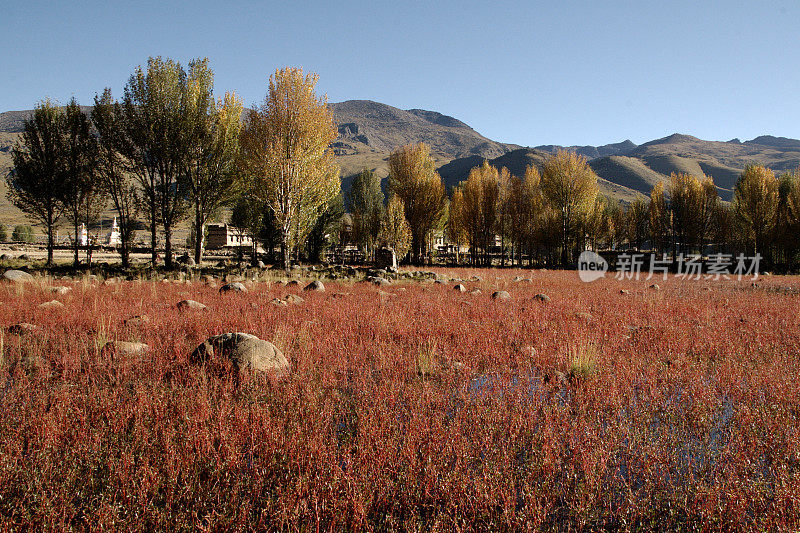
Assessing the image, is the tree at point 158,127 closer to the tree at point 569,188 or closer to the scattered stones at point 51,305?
the scattered stones at point 51,305

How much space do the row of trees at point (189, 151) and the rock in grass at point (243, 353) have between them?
588 inches

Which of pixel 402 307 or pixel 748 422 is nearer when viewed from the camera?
pixel 748 422

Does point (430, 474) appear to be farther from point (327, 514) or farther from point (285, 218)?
point (285, 218)

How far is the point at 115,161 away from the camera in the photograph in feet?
65.2

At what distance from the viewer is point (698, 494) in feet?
8.00

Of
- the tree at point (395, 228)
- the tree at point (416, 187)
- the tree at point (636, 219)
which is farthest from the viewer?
the tree at point (636, 219)

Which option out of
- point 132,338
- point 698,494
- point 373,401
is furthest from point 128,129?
point 698,494

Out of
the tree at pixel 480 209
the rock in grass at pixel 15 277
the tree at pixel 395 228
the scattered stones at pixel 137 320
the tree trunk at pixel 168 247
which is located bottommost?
the scattered stones at pixel 137 320

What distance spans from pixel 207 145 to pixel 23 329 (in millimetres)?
16101

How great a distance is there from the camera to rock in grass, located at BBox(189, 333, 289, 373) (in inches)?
178

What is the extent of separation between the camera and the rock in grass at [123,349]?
488 centimetres

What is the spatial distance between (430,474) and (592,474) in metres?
1.13

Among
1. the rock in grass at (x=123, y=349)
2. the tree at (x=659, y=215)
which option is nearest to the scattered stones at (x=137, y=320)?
the rock in grass at (x=123, y=349)

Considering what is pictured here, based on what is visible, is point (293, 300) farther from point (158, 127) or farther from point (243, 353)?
point (158, 127)
